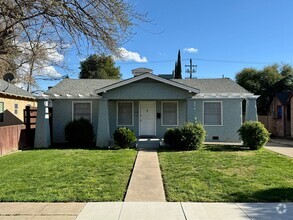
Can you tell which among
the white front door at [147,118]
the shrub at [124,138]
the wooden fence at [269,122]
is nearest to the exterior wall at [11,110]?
the shrub at [124,138]

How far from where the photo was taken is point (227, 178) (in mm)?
8086

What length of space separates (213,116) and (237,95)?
1.80 meters

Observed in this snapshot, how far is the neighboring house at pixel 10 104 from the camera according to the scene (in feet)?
59.3

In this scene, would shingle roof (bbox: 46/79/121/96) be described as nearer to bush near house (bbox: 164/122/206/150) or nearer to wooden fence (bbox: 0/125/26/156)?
wooden fence (bbox: 0/125/26/156)

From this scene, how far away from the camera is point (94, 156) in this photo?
12.2 m

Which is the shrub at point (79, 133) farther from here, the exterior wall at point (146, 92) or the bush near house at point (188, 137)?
the bush near house at point (188, 137)

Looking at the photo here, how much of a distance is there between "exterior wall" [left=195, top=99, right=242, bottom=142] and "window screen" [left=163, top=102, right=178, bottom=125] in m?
1.30

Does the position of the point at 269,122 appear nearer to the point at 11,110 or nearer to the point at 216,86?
the point at 216,86

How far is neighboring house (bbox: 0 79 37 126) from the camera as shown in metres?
18.1

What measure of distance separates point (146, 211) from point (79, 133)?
10954 mm

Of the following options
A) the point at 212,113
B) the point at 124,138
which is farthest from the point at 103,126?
the point at 212,113

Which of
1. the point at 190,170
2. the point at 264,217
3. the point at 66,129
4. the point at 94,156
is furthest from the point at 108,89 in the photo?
the point at 264,217

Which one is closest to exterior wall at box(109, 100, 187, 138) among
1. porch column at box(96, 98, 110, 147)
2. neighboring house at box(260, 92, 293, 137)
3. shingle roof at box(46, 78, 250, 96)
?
shingle roof at box(46, 78, 250, 96)

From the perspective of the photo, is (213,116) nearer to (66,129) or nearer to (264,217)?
(66,129)
